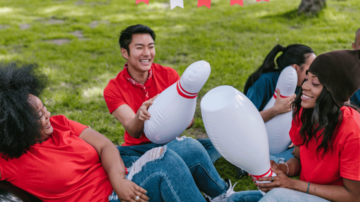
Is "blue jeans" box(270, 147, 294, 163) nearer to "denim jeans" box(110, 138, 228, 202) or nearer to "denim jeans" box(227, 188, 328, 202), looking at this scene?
"denim jeans" box(227, 188, 328, 202)

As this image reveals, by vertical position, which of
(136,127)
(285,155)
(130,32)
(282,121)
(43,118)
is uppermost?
(130,32)

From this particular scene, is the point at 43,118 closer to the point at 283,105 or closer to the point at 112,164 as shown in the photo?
the point at 112,164

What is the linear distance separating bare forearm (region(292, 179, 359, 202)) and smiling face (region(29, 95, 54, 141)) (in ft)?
4.27

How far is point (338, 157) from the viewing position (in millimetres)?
1398

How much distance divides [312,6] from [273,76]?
171 inches

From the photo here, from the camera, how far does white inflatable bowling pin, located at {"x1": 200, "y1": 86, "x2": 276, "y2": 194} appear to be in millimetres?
1328

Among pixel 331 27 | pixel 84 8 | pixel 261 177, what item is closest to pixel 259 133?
pixel 261 177

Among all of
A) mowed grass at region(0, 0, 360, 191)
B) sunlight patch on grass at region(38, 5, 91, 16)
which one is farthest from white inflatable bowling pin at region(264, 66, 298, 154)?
sunlight patch on grass at region(38, 5, 91, 16)

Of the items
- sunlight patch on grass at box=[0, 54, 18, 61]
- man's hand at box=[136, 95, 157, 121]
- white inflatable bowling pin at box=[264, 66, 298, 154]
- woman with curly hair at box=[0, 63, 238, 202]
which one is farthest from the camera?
sunlight patch on grass at box=[0, 54, 18, 61]

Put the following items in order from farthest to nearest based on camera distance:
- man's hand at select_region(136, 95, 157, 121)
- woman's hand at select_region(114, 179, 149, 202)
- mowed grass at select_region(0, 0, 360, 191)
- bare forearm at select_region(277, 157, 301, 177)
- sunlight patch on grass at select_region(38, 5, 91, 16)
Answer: sunlight patch on grass at select_region(38, 5, 91, 16)
mowed grass at select_region(0, 0, 360, 191)
man's hand at select_region(136, 95, 157, 121)
bare forearm at select_region(277, 157, 301, 177)
woman's hand at select_region(114, 179, 149, 202)

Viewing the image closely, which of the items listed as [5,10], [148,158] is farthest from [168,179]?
[5,10]

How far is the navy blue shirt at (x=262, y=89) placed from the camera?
7.59 ft

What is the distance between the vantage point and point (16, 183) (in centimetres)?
148

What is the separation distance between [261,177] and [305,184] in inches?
8.4
